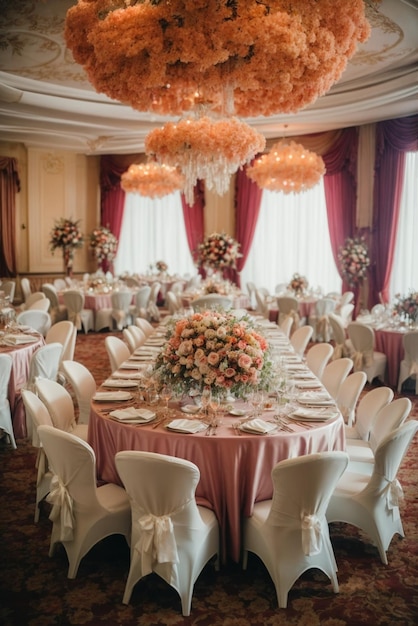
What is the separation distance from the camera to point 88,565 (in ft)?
11.1

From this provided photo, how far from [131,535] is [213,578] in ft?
1.70

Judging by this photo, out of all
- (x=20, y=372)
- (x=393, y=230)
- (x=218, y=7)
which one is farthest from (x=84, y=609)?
(x=393, y=230)

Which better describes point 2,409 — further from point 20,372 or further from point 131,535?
point 131,535

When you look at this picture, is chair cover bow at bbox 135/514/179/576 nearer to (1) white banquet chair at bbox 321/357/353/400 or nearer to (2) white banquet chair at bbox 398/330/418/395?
(1) white banquet chair at bbox 321/357/353/400

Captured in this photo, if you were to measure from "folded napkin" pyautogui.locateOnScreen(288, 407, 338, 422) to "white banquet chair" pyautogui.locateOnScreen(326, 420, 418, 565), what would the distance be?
0.40 m

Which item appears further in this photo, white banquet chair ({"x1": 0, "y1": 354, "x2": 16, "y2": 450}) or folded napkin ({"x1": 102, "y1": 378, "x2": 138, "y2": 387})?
white banquet chair ({"x1": 0, "y1": 354, "x2": 16, "y2": 450})

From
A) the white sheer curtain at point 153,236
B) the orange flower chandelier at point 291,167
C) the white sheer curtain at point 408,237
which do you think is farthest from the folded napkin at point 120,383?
the white sheer curtain at point 153,236

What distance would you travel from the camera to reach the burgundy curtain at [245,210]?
13.7 m

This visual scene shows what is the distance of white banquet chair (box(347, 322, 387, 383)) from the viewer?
7254 millimetres

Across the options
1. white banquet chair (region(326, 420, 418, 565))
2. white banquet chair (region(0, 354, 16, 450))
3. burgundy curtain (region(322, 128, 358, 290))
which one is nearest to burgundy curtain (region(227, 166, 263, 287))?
burgundy curtain (region(322, 128, 358, 290))

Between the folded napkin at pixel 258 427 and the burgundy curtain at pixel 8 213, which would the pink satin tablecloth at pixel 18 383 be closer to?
the folded napkin at pixel 258 427

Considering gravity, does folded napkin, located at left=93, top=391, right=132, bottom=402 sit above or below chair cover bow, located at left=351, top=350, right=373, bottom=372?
above

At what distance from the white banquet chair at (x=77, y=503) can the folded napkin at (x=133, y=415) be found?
381mm

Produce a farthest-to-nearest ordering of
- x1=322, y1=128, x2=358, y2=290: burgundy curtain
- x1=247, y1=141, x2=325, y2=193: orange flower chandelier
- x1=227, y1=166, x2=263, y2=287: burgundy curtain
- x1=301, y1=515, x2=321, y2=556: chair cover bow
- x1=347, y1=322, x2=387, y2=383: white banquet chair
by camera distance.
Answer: x1=227, y1=166, x2=263, y2=287: burgundy curtain, x1=322, y1=128, x2=358, y2=290: burgundy curtain, x1=247, y1=141, x2=325, y2=193: orange flower chandelier, x1=347, y1=322, x2=387, y2=383: white banquet chair, x1=301, y1=515, x2=321, y2=556: chair cover bow
